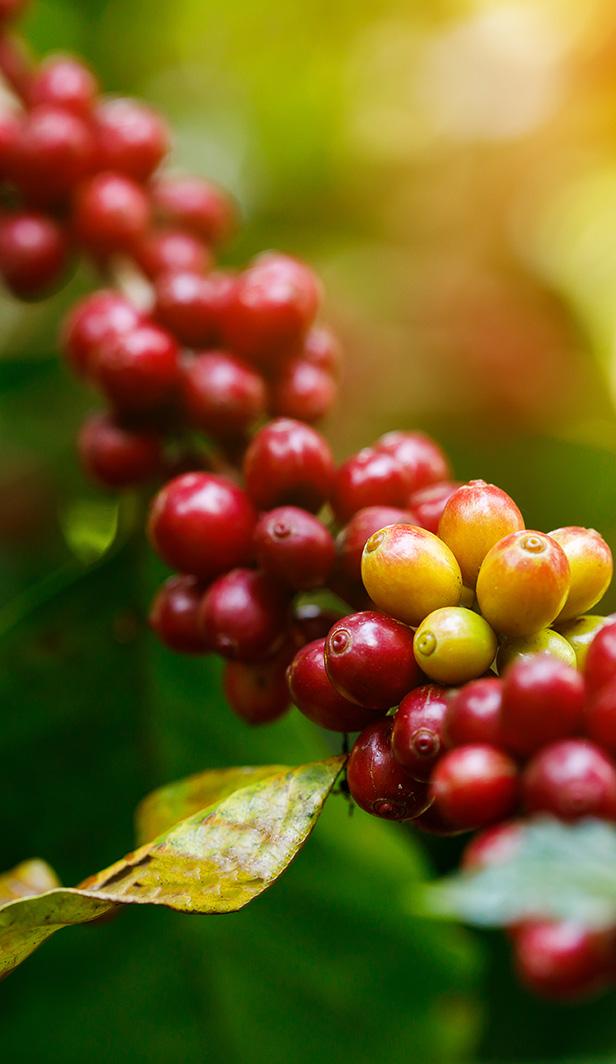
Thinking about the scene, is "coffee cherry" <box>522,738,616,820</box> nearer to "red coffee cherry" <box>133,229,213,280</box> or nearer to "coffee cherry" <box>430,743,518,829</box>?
"coffee cherry" <box>430,743,518,829</box>

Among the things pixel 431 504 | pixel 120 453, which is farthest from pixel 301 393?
pixel 431 504

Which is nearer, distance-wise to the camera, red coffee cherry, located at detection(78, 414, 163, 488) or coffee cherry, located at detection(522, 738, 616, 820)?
coffee cherry, located at detection(522, 738, 616, 820)

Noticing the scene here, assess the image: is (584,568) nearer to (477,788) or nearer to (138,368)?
(477,788)

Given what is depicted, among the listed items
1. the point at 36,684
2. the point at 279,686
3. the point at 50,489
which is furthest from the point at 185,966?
the point at 50,489

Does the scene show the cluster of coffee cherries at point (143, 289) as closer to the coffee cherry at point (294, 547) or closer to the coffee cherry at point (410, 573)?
the coffee cherry at point (294, 547)

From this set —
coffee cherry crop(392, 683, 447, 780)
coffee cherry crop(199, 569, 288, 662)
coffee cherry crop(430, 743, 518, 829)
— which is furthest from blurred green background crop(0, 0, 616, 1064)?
coffee cherry crop(430, 743, 518, 829)

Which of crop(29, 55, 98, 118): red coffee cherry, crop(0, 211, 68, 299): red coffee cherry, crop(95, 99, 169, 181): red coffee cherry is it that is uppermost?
crop(29, 55, 98, 118): red coffee cherry
